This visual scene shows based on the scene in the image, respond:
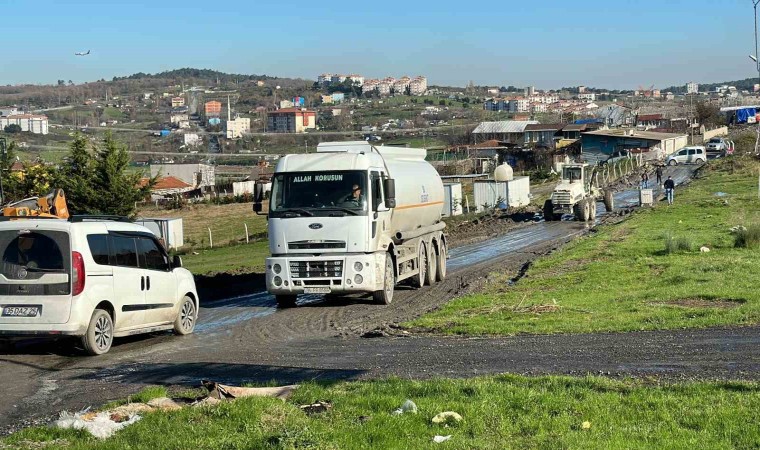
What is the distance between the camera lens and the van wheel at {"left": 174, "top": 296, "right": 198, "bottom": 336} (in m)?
16.9

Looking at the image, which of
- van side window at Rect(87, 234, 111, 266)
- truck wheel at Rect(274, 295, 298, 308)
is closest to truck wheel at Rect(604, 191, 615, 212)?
truck wheel at Rect(274, 295, 298, 308)

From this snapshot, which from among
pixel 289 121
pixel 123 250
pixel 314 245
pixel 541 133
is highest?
pixel 289 121

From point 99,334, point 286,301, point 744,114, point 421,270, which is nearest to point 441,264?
point 421,270

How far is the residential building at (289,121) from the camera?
568 ft

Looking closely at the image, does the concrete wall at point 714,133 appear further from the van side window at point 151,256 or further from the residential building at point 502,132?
the van side window at point 151,256

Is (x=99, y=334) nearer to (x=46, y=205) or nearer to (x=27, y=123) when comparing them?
(x=46, y=205)

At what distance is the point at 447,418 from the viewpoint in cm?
804

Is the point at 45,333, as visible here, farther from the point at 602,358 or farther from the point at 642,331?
the point at 642,331

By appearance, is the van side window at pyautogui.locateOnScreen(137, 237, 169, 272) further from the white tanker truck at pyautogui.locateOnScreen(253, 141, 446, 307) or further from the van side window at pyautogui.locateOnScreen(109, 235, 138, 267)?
the white tanker truck at pyautogui.locateOnScreen(253, 141, 446, 307)

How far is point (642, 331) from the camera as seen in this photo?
45.4 feet

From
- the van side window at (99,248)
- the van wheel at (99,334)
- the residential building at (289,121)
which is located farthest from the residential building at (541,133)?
the van wheel at (99,334)

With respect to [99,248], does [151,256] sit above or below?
below

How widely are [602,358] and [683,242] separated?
1665 centimetres

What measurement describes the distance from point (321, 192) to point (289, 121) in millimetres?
158622
